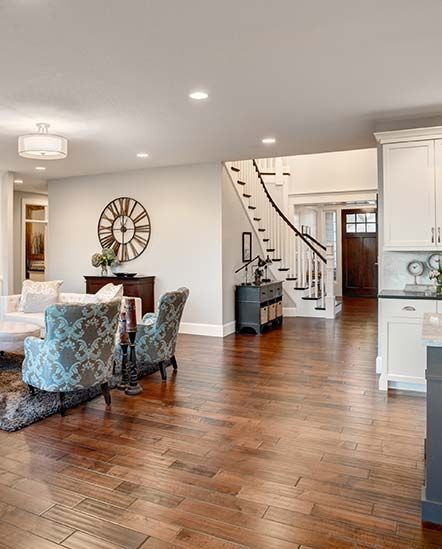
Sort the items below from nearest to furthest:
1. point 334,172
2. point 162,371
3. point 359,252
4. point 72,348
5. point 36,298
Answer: point 72,348, point 162,371, point 36,298, point 334,172, point 359,252

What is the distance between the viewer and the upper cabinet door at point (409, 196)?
429 centimetres

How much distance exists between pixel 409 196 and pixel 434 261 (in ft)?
2.47

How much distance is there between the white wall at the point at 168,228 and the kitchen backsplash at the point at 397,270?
2779mm

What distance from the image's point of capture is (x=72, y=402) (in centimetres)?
386

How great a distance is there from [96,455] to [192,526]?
1.00 metres

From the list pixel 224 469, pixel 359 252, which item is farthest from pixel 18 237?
pixel 224 469

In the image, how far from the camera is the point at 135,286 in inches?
279

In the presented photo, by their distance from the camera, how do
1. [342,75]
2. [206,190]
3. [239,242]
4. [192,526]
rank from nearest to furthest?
[192,526], [342,75], [206,190], [239,242]

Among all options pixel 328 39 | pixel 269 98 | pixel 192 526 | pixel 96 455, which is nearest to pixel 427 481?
pixel 192 526

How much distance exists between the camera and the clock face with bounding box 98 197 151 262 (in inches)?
299

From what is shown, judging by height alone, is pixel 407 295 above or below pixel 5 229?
below

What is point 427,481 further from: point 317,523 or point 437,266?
point 437,266

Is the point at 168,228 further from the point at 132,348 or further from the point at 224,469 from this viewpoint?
the point at 224,469

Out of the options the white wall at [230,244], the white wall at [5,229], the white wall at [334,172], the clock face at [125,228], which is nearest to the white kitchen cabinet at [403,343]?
the white wall at [230,244]
